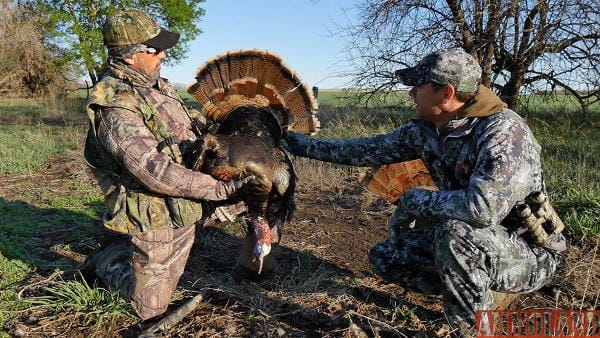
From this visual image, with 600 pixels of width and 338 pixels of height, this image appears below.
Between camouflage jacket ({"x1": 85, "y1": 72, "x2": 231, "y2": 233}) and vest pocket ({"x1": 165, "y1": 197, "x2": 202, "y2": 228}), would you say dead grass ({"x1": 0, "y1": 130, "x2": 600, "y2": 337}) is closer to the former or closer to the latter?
vest pocket ({"x1": 165, "y1": 197, "x2": 202, "y2": 228})

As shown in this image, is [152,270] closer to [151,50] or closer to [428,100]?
[151,50]

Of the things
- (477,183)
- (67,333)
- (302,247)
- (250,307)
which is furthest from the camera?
(302,247)

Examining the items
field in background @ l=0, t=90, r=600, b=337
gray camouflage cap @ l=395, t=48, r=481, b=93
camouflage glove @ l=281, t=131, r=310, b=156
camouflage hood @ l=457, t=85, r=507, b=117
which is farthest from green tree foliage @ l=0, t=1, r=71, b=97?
camouflage hood @ l=457, t=85, r=507, b=117

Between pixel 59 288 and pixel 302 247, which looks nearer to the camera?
pixel 59 288

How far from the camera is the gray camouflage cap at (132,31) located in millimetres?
3117

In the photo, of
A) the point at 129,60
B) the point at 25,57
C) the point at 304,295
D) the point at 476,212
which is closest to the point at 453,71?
the point at 476,212

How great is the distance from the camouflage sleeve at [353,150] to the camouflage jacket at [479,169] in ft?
1.09

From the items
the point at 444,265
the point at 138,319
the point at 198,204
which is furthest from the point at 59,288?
the point at 444,265

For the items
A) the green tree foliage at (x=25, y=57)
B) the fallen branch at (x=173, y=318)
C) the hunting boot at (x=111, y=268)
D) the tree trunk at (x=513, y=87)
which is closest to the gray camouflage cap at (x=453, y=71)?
the fallen branch at (x=173, y=318)

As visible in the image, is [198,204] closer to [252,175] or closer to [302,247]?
[252,175]

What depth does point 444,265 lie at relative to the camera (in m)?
2.80

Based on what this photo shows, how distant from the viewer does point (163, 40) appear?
127 inches

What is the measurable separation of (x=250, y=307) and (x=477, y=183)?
1747mm

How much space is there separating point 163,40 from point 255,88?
2.46 ft
